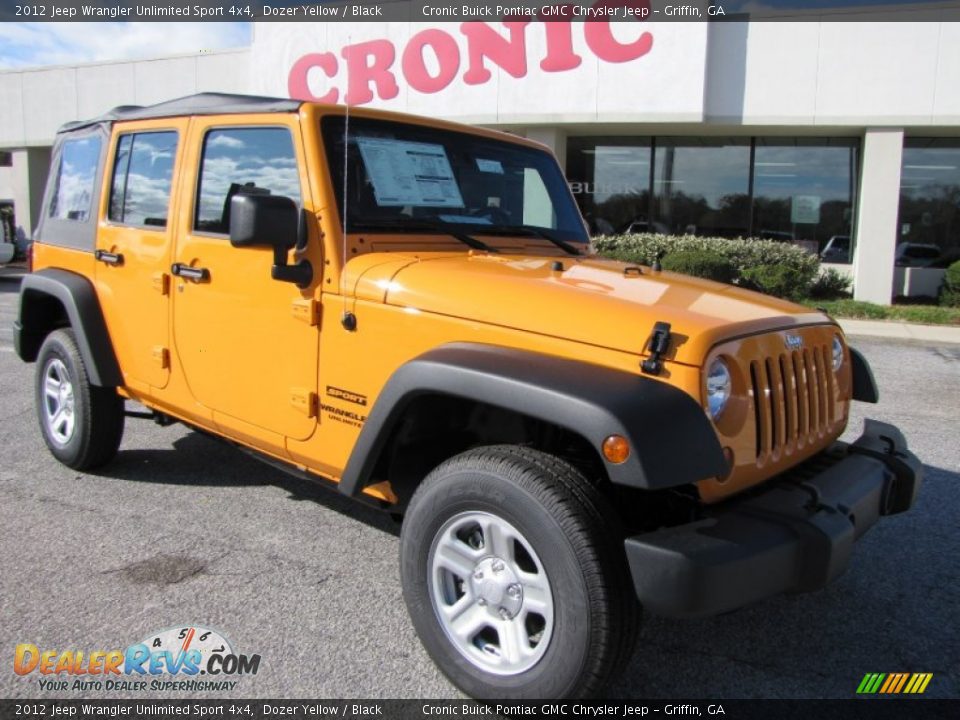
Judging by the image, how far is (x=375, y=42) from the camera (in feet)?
54.5

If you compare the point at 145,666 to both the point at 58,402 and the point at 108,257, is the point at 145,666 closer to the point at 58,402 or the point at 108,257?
the point at 108,257

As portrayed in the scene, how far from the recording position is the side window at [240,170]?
3389 mm

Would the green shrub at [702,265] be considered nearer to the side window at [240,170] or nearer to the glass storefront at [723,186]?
Answer: the glass storefront at [723,186]

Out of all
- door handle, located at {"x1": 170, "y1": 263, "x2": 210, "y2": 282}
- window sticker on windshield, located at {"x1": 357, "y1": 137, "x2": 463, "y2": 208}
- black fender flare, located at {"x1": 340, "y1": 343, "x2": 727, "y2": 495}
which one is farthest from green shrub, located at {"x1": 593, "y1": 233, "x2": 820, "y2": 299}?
black fender flare, located at {"x1": 340, "y1": 343, "x2": 727, "y2": 495}

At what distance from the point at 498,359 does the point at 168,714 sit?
62.5 inches

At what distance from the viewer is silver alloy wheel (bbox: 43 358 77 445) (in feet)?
15.6

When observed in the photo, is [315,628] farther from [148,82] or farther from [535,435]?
[148,82]

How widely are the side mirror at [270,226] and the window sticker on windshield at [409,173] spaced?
41 centimetres

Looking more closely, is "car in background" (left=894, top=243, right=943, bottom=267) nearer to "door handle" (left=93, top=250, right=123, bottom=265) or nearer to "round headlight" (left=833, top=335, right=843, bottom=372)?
"round headlight" (left=833, top=335, right=843, bottom=372)

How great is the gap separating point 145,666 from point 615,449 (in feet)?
6.17

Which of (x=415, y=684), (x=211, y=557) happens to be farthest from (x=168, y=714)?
(x=211, y=557)

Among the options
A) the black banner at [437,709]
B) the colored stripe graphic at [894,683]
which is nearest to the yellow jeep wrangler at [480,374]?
the black banner at [437,709]

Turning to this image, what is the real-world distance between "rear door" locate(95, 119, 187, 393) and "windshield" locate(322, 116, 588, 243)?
3.71ft

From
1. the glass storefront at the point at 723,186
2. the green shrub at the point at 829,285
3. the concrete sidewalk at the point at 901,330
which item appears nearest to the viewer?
the concrete sidewalk at the point at 901,330
